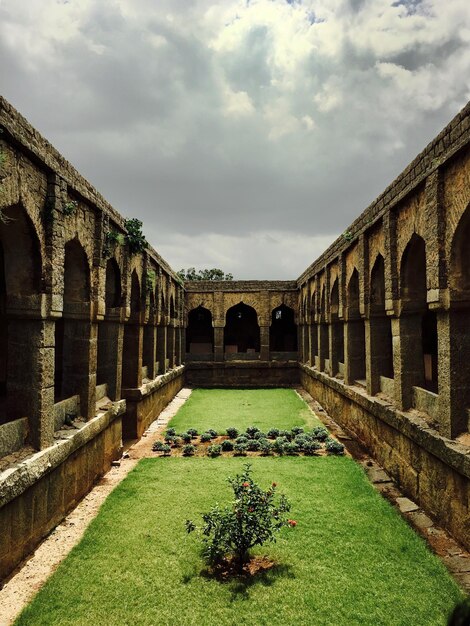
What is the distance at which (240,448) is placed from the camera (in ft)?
31.3

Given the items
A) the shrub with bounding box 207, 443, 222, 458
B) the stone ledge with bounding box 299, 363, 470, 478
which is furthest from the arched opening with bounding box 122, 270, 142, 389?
the stone ledge with bounding box 299, 363, 470, 478

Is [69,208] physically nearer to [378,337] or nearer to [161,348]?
[378,337]

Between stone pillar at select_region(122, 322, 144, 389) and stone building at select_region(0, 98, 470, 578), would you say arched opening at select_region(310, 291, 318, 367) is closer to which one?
stone building at select_region(0, 98, 470, 578)

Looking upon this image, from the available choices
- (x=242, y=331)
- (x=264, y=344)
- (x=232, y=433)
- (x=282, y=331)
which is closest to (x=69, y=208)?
(x=232, y=433)

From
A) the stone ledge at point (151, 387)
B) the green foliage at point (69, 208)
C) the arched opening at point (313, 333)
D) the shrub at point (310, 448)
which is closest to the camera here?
the green foliage at point (69, 208)

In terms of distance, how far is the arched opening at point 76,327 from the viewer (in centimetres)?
772

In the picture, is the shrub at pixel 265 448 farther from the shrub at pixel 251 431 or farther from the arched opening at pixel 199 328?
the arched opening at pixel 199 328

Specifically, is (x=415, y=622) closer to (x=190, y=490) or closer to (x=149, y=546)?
(x=149, y=546)

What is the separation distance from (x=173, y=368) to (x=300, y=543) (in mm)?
13480

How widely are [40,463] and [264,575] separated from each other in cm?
320

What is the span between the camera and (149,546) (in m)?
5.33

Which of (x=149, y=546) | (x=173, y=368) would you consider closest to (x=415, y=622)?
(x=149, y=546)

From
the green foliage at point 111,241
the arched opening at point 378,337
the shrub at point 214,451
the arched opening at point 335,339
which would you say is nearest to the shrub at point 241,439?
the shrub at point 214,451

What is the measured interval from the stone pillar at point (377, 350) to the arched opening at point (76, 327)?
633 centimetres
